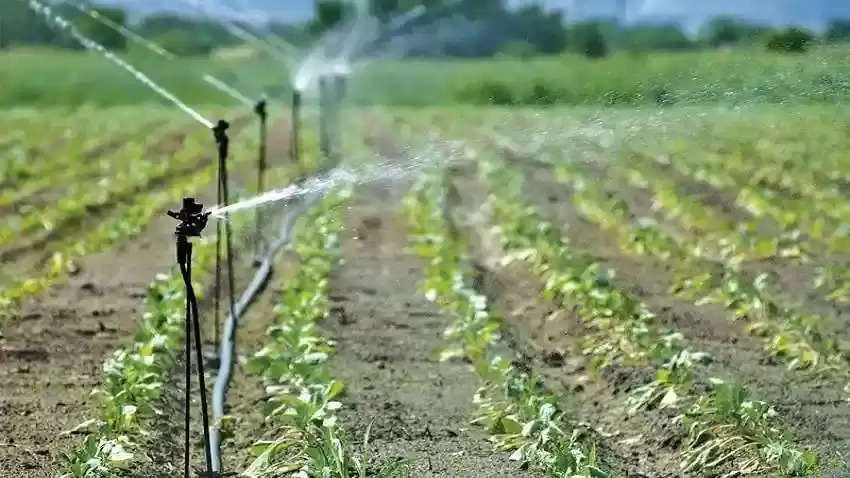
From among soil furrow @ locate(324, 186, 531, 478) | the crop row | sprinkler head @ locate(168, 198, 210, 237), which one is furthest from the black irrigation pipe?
the crop row

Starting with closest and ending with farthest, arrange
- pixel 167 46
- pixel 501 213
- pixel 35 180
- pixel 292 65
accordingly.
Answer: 1. pixel 501 213
2. pixel 35 180
3. pixel 292 65
4. pixel 167 46

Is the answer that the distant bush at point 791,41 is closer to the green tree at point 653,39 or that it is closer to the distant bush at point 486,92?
the green tree at point 653,39

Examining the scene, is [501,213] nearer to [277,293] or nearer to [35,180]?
[277,293]

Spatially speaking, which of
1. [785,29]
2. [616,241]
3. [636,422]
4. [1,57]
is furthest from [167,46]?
[636,422]

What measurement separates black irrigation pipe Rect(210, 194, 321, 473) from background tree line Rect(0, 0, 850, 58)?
129 inches

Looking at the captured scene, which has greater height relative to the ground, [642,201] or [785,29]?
[785,29]

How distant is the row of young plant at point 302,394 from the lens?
4.45 meters

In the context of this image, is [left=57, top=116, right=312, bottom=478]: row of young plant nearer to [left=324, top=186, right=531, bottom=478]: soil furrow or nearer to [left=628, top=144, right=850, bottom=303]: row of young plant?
[left=324, top=186, right=531, bottom=478]: soil furrow

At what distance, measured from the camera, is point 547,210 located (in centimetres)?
1202

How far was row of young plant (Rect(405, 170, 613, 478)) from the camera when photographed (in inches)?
179

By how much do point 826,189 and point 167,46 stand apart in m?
20.0

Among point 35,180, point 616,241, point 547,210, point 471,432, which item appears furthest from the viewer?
point 35,180

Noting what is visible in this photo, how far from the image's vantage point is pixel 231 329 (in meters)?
6.62

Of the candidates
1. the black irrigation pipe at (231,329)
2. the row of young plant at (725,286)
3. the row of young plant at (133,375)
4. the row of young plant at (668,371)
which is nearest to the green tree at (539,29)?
the row of young plant at (725,286)
